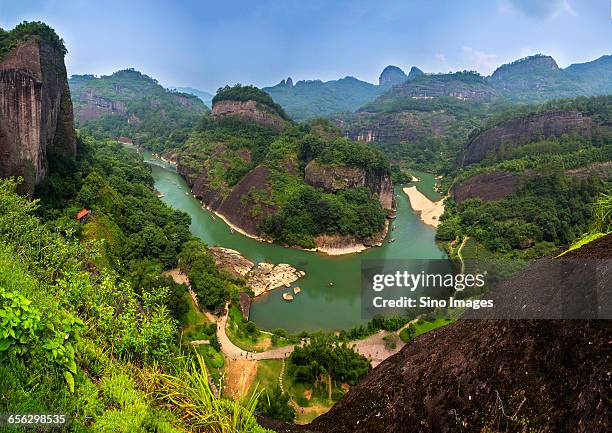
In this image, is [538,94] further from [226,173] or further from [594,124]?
[226,173]

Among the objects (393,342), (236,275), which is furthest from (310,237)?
(393,342)

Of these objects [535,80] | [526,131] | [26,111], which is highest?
[535,80]

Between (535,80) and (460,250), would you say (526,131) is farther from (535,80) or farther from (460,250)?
(535,80)

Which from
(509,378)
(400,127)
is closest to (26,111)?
(509,378)

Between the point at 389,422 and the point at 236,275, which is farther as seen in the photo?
the point at 236,275

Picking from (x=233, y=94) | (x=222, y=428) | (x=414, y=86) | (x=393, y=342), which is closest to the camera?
(x=222, y=428)

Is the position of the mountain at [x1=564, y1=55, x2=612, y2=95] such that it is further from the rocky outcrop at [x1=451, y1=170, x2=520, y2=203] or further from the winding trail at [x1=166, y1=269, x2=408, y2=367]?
the winding trail at [x1=166, y1=269, x2=408, y2=367]
